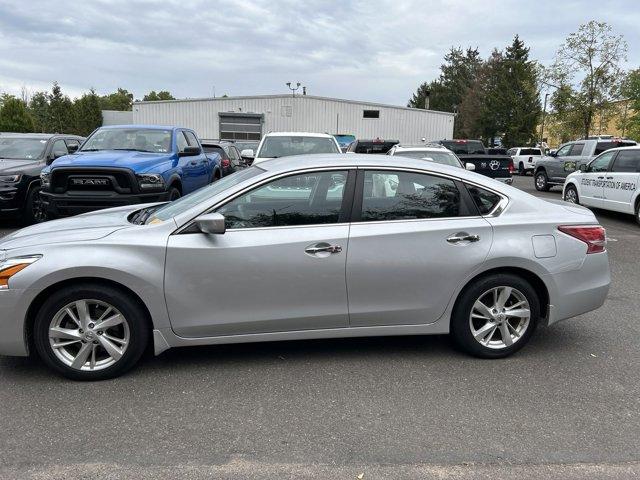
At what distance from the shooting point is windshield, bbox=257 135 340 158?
10.3 metres

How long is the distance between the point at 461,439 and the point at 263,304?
157 cm

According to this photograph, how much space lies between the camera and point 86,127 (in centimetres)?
5772

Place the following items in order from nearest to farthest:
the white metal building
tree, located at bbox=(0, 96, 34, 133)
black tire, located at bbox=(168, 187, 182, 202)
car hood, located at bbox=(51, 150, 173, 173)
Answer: car hood, located at bbox=(51, 150, 173, 173), black tire, located at bbox=(168, 187, 182, 202), the white metal building, tree, located at bbox=(0, 96, 34, 133)

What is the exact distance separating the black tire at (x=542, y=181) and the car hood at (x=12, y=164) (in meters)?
16.6

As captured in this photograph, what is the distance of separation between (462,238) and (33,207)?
8.49 metres

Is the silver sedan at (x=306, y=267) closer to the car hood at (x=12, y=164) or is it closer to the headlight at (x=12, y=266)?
the headlight at (x=12, y=266)

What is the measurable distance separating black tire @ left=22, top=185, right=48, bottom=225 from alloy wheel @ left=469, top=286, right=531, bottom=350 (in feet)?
27.1

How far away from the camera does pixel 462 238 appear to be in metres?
3.99

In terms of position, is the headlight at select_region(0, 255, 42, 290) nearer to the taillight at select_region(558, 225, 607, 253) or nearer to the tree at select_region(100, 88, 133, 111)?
the taillight at select_region(558, 225, 607, 253)

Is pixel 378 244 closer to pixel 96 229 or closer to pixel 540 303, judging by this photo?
pixel 540 303

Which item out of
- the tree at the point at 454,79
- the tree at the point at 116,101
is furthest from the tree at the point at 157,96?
the tree at the point at 454,79

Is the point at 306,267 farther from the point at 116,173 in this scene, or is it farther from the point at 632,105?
the point at 632,105

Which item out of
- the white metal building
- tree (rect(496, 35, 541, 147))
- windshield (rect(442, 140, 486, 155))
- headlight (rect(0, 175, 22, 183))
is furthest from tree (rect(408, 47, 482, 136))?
headlight (rect(0, 175, 22, 183))

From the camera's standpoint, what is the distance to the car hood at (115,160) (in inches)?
317
